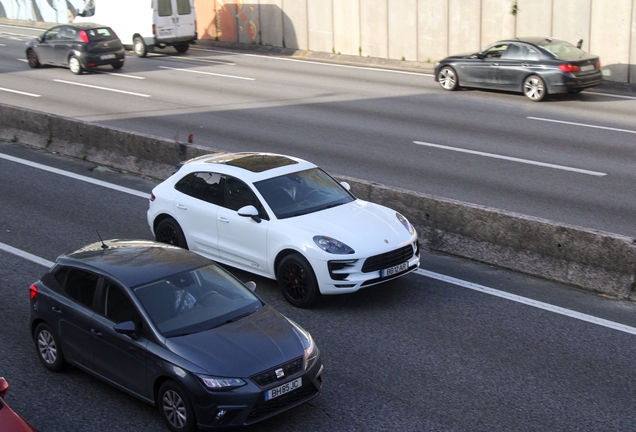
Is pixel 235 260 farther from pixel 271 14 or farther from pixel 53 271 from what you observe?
pixel 271 14

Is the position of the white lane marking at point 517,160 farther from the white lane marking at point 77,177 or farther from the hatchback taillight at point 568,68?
the white lane marking at point 77,177

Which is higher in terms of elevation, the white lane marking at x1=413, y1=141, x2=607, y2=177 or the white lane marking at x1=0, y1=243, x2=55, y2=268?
the white lane marking at x1=413, y1=141, x2=607, y2=177

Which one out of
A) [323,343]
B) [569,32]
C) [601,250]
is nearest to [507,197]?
[601,250]

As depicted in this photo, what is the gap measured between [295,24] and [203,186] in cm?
2383

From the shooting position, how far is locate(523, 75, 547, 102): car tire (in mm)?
21484

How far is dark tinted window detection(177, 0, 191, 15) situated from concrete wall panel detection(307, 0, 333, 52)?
5.04m

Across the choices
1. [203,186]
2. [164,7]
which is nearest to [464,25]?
[164,7]

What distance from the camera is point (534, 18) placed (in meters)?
25.4

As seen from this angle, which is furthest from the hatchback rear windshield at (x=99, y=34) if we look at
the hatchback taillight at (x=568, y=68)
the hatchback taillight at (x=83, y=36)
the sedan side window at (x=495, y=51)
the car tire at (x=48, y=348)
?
the car tire at (x=48, y=348)

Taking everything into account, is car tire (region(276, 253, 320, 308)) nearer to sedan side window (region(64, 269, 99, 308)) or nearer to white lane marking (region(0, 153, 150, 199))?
sedan side window (region(64, 269, 99, 308))

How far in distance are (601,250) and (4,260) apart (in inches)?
311

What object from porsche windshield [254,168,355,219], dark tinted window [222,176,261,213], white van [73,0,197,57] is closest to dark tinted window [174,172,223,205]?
dark tinted window [222,176,261,213]

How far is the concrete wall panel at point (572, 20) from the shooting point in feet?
79.0

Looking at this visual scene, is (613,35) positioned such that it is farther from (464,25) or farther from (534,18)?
(464,25)
